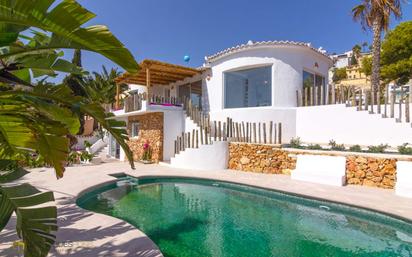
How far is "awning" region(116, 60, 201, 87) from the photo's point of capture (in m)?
15.2

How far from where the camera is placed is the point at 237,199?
9.12 m

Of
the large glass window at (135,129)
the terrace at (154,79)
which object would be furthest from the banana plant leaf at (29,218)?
the large glass window at (135,129)

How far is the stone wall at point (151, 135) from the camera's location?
16828mm

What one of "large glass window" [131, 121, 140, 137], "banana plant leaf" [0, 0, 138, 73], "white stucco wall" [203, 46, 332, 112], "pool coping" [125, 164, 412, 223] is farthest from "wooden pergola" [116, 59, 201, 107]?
"banana plant leaf" [0, 0, 138, 73]

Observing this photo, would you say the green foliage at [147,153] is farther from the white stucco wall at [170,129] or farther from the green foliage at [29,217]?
the green foliage at [29,217]

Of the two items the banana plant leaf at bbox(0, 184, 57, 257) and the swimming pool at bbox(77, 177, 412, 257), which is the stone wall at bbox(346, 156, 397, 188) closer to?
the swimming pool at bbox(77, 177, 412, 257)

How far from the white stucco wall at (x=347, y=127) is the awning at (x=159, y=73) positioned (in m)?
8.44

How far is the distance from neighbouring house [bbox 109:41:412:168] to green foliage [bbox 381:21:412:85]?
1600 cm

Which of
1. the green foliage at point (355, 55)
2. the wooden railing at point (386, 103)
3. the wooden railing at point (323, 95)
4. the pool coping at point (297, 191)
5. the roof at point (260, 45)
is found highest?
the green foliage at point (355, 55)

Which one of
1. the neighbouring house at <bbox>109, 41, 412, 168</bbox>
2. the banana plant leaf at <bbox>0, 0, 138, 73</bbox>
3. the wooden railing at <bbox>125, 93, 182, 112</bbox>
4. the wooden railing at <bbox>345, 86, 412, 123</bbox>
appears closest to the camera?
the banana plant leaf at <bbox>0, 0, 138, 73</bbox>

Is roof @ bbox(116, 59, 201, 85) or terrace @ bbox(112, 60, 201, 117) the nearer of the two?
roof @ bbox(116, 59, 201, 85)

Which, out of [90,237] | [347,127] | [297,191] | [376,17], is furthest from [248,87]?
[90,237]

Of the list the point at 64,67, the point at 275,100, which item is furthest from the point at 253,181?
the point at 64,67

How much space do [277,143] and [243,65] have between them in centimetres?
579
